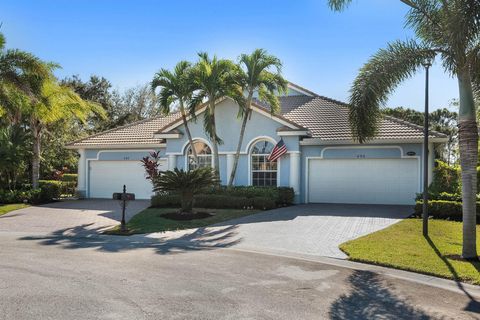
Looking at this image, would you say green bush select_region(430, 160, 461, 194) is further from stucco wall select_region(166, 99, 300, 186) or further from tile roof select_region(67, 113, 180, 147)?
tile roof select_region(67, 113, 180, 147)

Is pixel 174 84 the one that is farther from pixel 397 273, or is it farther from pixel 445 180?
pixel 397 273

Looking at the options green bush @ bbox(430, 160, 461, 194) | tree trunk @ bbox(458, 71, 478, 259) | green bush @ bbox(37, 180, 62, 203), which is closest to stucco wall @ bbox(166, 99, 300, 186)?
green bush @ bbox(430, 160, 461, 194)

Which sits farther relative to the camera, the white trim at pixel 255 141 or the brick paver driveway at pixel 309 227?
the white trim at pixel 255 141

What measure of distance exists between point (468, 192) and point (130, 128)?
20305mm

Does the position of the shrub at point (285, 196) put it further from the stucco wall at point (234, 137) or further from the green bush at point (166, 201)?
the green bush at point (166, 201)

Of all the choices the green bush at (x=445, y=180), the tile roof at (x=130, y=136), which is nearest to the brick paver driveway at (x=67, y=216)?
the tile roof at (x=130, y=136)

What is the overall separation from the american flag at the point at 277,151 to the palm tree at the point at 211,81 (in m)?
2.74

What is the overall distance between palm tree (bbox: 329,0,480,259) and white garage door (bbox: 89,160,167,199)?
47.4ft

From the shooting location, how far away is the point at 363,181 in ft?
66.5

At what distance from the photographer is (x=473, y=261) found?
30.7 feet

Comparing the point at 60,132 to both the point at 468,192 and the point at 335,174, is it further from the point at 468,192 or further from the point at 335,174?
the point at 468,192

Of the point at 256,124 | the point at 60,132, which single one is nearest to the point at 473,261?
the point at 256,124

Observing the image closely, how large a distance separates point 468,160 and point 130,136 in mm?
18848

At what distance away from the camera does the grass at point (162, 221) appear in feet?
46.1
